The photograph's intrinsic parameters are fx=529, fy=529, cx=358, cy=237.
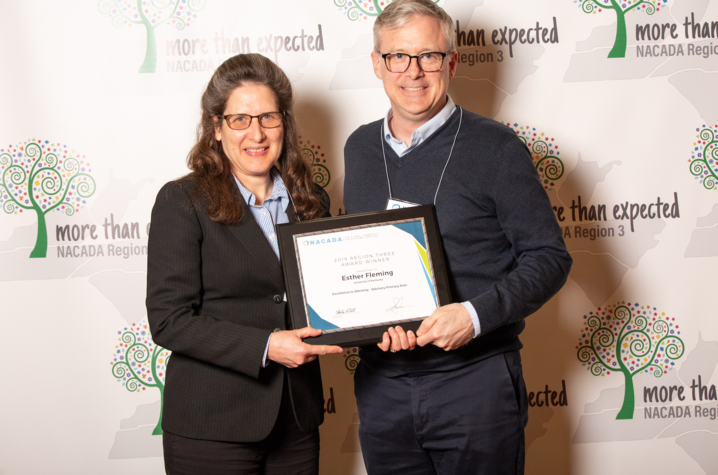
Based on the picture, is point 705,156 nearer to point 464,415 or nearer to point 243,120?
point 464,415

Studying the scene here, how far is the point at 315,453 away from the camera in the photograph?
160cm

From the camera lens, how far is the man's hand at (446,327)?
4.40ft

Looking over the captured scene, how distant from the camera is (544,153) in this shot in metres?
2.25

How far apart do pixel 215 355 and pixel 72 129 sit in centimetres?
141

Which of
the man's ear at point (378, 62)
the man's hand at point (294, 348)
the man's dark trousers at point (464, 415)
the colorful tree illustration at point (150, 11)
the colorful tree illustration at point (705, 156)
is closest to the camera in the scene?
the man's hand at point (294, 348)

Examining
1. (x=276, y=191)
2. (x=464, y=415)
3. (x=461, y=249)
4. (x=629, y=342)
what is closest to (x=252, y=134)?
(x=276, y=191)

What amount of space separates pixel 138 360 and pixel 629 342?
2157 mm

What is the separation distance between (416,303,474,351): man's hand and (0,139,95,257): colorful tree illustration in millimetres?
1624

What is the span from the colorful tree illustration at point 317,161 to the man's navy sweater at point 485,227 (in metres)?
0.71

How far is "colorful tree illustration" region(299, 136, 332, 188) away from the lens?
2.24 m
